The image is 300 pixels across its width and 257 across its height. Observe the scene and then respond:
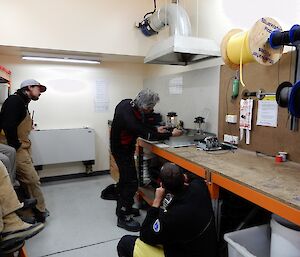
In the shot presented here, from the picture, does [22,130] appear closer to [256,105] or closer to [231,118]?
[231,118]

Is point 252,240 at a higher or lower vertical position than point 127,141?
lower

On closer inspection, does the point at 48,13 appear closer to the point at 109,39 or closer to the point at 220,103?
the point at 109,39

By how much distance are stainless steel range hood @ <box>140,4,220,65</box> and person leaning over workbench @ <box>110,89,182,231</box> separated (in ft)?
1.64

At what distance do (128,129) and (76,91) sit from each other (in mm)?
2012

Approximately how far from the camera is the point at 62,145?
394 cm

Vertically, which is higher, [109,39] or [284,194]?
[109,39]

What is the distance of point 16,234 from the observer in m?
1.68

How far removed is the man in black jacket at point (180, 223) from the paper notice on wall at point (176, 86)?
7.05ft

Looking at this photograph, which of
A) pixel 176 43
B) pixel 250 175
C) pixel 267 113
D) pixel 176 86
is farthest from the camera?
pixel 176 86

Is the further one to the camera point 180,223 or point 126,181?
point 126,181

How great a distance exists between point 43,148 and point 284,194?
346 centimetres

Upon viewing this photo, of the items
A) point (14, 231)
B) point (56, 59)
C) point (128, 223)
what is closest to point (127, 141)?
point (128, 223)

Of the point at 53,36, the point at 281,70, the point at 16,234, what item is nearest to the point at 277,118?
the point at 281,70

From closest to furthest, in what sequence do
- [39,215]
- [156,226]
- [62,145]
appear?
[156,226] < [39,215] < [62,145]
